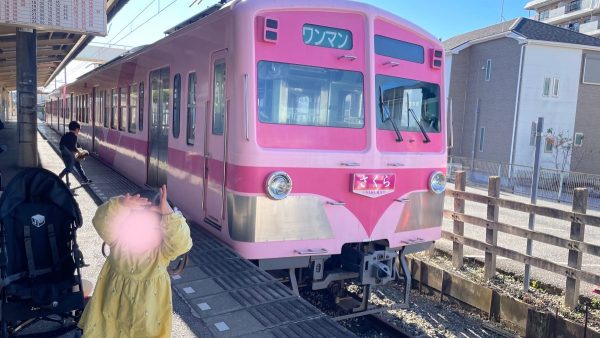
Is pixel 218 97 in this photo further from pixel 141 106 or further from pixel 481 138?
pixel 481 138

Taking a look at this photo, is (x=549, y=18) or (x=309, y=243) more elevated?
(x=549, y=18)

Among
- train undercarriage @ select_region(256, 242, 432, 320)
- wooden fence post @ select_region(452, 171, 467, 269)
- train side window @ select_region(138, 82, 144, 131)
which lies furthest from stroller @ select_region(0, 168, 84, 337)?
wooden fence post @ select_region(452, 171, 467, 269)

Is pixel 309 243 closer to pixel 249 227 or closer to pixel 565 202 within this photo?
pixel 249 227

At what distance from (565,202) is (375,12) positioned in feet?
48.1

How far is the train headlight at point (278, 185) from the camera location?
4359mm

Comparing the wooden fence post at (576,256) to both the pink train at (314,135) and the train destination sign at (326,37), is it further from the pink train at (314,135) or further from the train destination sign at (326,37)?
the train destination sign at (326,37)

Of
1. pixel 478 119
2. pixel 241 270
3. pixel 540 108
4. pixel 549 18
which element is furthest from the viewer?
pixel 549 18

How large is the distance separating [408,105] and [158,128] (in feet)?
13.2

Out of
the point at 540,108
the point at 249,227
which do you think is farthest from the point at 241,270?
the point at 540,108

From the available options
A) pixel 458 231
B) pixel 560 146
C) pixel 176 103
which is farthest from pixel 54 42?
pixel 560 146

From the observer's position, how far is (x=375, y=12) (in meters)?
4.91

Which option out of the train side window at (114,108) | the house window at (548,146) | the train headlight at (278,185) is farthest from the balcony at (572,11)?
the train headlight at (278,185)

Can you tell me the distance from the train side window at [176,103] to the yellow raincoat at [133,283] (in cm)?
359

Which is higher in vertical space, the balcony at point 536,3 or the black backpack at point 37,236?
the balcony at point 536,3
